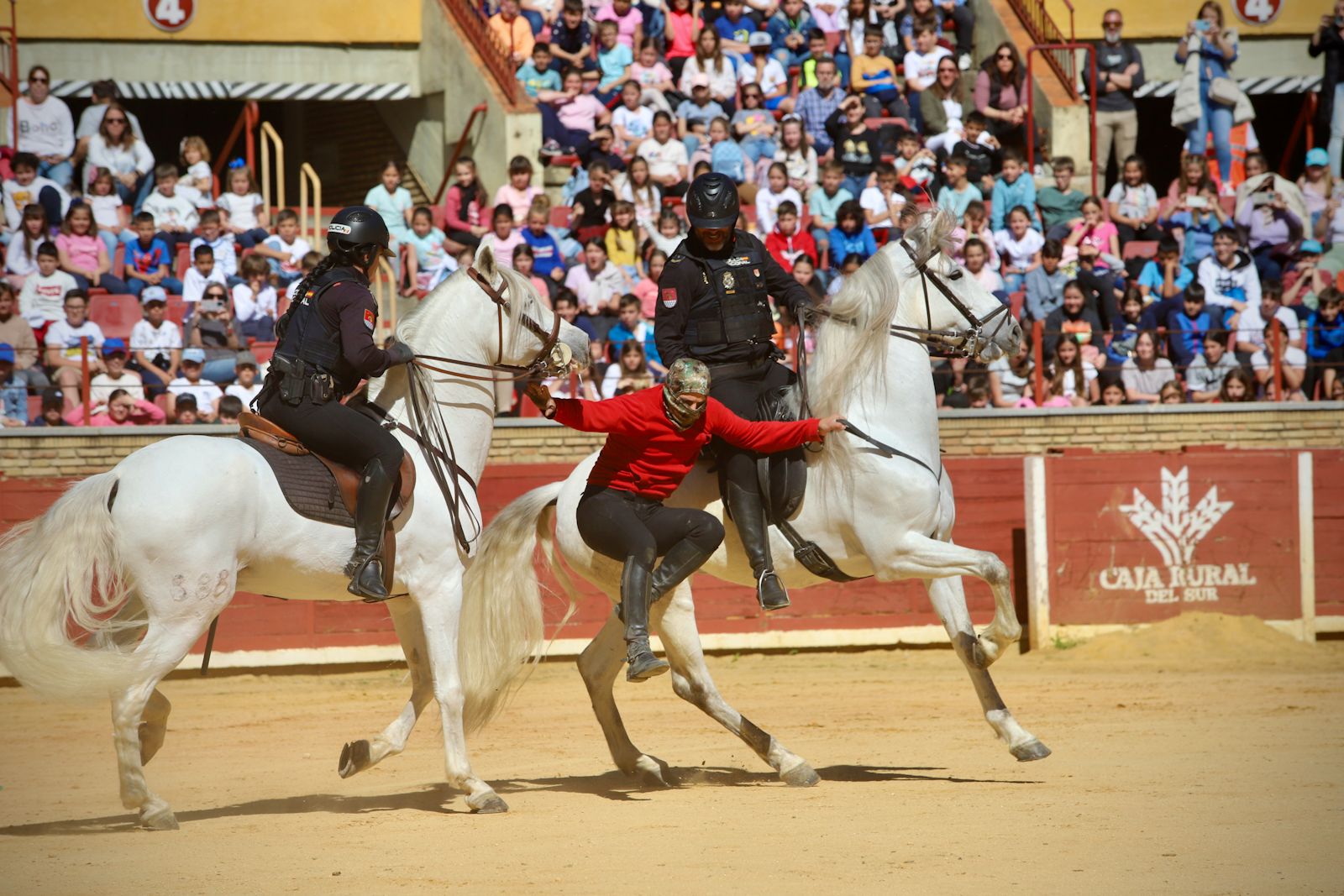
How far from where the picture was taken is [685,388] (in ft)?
24.5

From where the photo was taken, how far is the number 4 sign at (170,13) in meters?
19.4

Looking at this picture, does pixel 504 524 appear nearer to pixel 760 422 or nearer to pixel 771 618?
pixel 760 422

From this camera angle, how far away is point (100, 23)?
1916 cm

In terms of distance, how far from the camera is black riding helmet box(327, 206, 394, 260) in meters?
7.45

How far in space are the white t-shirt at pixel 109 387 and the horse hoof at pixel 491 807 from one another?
7539mm

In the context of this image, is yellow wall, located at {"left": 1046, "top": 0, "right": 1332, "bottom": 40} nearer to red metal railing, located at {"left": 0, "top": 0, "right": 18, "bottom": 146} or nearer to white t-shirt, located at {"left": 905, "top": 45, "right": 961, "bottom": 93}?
white t-shirt, located at {"left": 905, "top": 45, "right": 961, "bottom": 93}

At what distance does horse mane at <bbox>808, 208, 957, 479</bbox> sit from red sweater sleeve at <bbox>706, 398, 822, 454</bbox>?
0.31 meters

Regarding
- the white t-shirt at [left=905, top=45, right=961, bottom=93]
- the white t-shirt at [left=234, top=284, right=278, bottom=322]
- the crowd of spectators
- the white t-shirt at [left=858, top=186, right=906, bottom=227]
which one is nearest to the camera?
the white t-shirt at [left=234, top=284, right=278, bottom=322]

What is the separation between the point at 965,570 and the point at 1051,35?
15164mm

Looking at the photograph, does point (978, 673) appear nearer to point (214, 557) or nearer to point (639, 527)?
point (639, 527)

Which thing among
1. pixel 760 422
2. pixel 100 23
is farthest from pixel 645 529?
pixel 100 23

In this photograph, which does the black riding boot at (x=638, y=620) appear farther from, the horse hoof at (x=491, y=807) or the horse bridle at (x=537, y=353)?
the horse bridle at (x=537, y=353)

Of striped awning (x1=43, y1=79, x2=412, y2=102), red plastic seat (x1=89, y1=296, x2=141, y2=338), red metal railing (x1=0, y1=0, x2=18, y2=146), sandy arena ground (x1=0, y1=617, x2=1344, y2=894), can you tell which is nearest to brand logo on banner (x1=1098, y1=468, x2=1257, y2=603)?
sandy arena ground (x1=0, y1=617, x2=1344, y2=894)

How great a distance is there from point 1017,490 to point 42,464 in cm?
826
